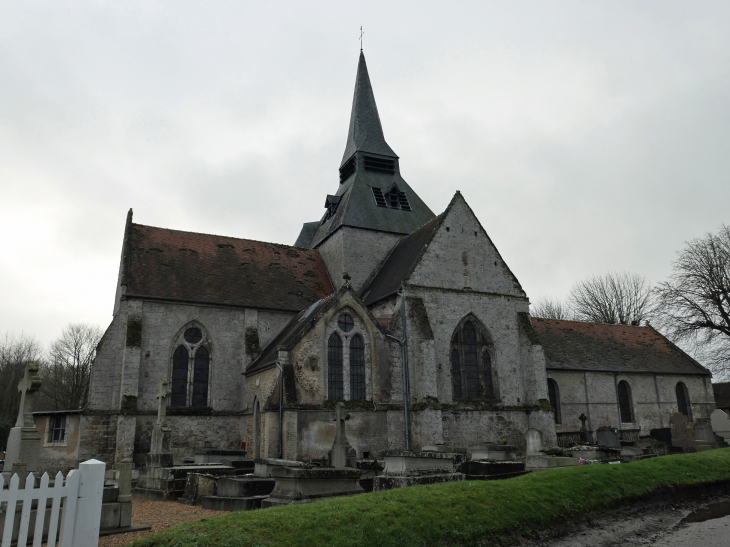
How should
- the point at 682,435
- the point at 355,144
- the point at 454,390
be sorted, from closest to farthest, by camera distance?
the point at 454,390
the point at 682,435
the point at 355,144

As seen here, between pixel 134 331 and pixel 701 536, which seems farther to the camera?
pixel 134 331

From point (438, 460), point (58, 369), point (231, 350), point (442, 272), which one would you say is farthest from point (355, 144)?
point (58, 369)

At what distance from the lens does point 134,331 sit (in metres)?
21.0

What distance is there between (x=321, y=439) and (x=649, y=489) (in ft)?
33.4

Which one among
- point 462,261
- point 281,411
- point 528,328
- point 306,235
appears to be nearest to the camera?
point 281,411

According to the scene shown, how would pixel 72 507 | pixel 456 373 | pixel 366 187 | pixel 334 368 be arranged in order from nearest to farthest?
pixel 72 507 → pixel 334 368 → pixel 456 373 → pixel 366 187

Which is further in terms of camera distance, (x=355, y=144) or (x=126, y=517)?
(x=355, y=144)

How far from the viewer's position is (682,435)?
26172mm

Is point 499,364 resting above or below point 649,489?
above

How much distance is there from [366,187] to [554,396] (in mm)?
14936

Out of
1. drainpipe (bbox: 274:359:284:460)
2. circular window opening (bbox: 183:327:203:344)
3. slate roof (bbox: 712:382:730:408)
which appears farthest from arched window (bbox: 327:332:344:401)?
slate roof (bbox: 712:382:730:408)

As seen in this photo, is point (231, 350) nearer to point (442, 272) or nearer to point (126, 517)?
point (442, 272)

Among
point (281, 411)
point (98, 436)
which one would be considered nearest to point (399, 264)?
point (281, 411)

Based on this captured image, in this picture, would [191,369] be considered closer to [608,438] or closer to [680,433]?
[608,438]
